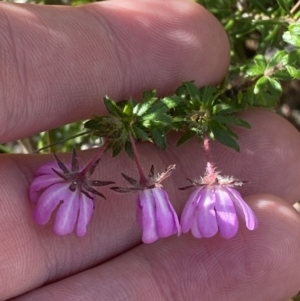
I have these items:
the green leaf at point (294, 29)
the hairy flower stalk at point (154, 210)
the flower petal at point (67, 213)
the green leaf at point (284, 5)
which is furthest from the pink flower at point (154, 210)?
the green leaf at point (284, 5)

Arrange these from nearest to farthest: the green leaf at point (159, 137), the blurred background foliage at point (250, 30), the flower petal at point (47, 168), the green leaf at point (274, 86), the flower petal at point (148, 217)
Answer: the flower petal at point (148, 217), the flower petal at point (47, 168), the green leaf at point (159, 137), the green leaf at point (274, 86), the blurred background foliage at point (250, 30)

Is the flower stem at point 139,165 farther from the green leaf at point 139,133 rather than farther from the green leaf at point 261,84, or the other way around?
the green leaf at point 261,84

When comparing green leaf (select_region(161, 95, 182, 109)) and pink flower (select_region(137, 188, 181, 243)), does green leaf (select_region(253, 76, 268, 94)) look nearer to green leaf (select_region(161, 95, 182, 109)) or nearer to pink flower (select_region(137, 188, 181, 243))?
green leaf (select_region(161, 95, 182, 109))

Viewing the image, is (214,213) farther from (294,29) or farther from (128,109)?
(294,29)

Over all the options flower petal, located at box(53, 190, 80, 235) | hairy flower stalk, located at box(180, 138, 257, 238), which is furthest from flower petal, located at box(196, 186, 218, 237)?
flower petal, located at box(53, 190, 80, 235)

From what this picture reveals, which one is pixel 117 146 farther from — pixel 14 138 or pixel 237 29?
Answer: pixel 237 29

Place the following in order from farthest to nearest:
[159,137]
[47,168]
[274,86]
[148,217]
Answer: [274,86], [159,137], [47,168], [148,217]

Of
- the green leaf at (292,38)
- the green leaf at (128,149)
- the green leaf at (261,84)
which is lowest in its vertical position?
the green leaf at (128,149)

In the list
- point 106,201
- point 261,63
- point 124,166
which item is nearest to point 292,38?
point 261,63
